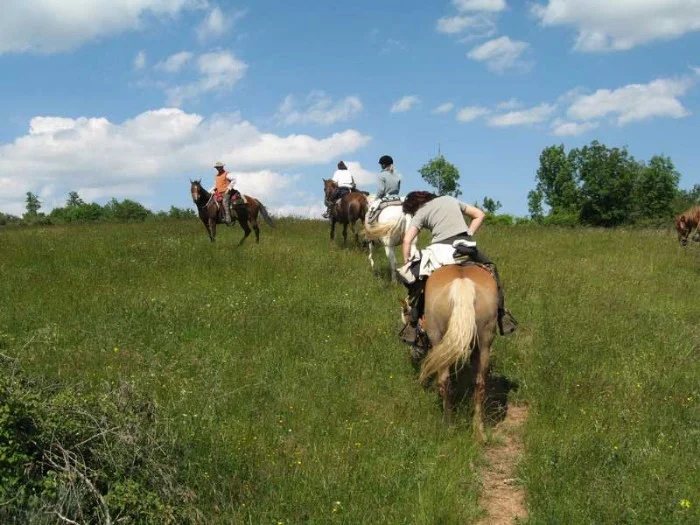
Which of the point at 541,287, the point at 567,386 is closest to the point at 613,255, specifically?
the point at 541,287

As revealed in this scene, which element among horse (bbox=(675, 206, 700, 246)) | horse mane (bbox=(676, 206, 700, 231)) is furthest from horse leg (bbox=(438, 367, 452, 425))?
horse mane (bbox=(676, 206, 700, 231))

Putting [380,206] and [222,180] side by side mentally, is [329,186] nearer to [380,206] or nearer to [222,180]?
[222,180]

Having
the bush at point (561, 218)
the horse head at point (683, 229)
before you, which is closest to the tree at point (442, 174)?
the bush at point (561, 218)

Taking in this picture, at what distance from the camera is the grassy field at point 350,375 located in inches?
209

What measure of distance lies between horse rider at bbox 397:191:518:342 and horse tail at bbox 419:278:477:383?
4.32 ft

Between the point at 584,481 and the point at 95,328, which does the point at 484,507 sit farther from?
the point at 95,328

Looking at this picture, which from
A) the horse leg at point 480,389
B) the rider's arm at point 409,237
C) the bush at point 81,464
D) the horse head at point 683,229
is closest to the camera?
the bush at point 81,464

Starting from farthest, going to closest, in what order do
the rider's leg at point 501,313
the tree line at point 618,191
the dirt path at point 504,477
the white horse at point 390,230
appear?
the tree line at point 618,191 < the white horse at point 390,230 < the rider's leg at point 501,313 < the dirt path at point 504,477

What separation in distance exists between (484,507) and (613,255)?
44.5 feet

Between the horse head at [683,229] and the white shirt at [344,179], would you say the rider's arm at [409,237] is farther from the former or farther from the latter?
the horse head at [683,229]

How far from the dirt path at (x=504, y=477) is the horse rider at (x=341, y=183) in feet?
43.1

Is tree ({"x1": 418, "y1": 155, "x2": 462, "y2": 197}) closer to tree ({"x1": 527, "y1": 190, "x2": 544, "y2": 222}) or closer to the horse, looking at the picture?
tree ({"x1": 527, "y1": 190, "x2": 544, "y2": 222})

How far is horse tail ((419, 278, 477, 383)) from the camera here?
6.26 metres

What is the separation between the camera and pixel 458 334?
627 cm
